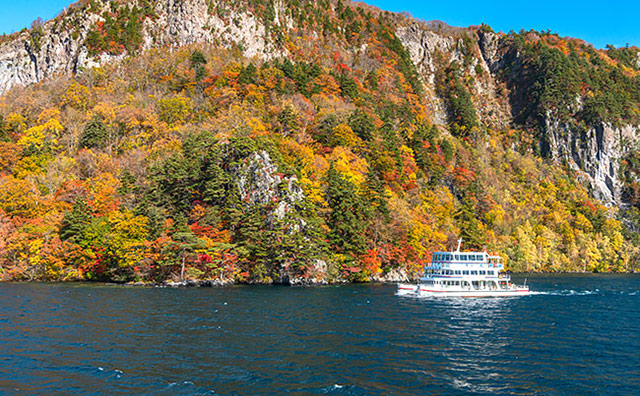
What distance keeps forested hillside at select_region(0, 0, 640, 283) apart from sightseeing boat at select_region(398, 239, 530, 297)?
16.4 m

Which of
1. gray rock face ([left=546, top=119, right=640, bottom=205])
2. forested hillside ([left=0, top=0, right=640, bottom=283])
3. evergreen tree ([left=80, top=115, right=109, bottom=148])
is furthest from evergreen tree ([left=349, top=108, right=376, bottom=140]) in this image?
gray rock face ([left=546, top=119, right=640, bottom=205])

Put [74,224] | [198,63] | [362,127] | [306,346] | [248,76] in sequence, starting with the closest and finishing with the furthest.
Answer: [306,346] < [74,224] < [362,127] < [248,76] < [198,63]

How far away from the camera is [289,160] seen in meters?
90.4

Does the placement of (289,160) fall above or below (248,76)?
below

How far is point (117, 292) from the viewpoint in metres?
58.9

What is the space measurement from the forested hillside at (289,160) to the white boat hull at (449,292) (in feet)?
51.4

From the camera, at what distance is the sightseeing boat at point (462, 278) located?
66.2m

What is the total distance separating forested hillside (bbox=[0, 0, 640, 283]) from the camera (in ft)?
247

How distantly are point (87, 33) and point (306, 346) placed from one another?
146m

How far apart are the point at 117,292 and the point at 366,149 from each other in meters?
65.2

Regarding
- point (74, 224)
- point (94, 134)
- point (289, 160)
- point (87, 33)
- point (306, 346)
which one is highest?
point (87, 33)

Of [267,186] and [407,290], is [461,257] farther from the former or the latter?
[267,186]

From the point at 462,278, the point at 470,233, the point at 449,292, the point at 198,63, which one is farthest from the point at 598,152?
the point at 198,63

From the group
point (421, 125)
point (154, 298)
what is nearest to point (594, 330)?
point (154, 298)
